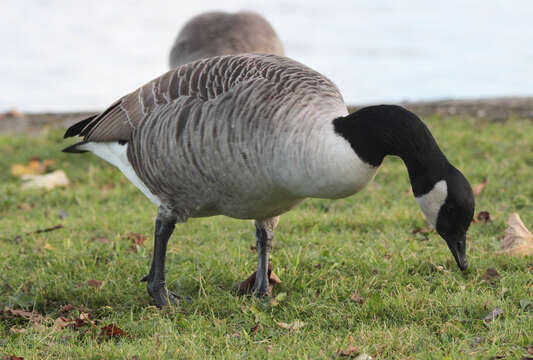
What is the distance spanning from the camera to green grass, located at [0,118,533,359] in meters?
3.69

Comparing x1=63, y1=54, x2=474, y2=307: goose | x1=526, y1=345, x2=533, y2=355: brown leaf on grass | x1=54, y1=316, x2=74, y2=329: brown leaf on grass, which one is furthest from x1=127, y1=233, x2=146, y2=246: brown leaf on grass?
x1=526, y1=345, x2=533, y2=355: brown leaf on grass

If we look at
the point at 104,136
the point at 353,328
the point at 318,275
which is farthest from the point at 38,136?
the point at 353,328

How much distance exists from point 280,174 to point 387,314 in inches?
48.7

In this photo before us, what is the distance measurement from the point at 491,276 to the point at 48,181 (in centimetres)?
657

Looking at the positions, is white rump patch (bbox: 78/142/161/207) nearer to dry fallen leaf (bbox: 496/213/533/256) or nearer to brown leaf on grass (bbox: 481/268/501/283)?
brown leaf on grass (bbox: 481/268/501/283)

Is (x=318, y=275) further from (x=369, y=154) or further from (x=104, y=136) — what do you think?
(x=104, y=136)

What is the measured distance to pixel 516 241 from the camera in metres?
5.11

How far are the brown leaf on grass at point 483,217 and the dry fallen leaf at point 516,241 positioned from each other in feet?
3.02

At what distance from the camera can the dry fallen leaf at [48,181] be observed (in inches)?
346

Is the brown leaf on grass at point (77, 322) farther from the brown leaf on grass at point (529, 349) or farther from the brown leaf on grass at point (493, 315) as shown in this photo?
the brown leaf on grass at point (529, 349)

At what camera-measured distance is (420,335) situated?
3.70m

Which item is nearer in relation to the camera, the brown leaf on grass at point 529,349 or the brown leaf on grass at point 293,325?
the brown leaf on grass at point 529,349

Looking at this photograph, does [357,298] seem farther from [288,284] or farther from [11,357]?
[11,357]

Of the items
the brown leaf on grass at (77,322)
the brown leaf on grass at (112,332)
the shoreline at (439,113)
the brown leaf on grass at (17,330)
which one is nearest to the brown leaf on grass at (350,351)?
the brown leaf on grass at (112,332)
